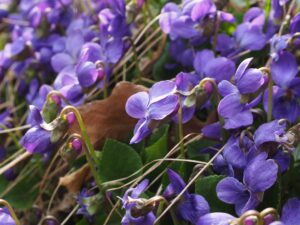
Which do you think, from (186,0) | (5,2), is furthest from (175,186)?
(5,2)

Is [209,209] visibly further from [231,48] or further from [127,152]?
[231,48]

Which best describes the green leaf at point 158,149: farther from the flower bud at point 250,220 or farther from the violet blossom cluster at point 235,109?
the flower bud at point 250,220

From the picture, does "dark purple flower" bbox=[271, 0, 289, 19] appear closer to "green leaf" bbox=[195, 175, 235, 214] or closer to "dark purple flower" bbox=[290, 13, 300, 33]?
"dark purple flower" bbox=[290, 13, 300, 33]

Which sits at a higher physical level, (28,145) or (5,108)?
(28,145)

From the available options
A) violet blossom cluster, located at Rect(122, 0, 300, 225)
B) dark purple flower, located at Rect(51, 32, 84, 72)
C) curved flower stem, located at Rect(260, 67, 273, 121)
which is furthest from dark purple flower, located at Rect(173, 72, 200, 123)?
dark purple flower, located at Rect(51, 32, 84, 72)

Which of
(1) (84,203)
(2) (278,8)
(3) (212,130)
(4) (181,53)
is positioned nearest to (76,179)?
(1) (84,203)

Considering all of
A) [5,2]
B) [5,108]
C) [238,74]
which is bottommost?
[5,108]
